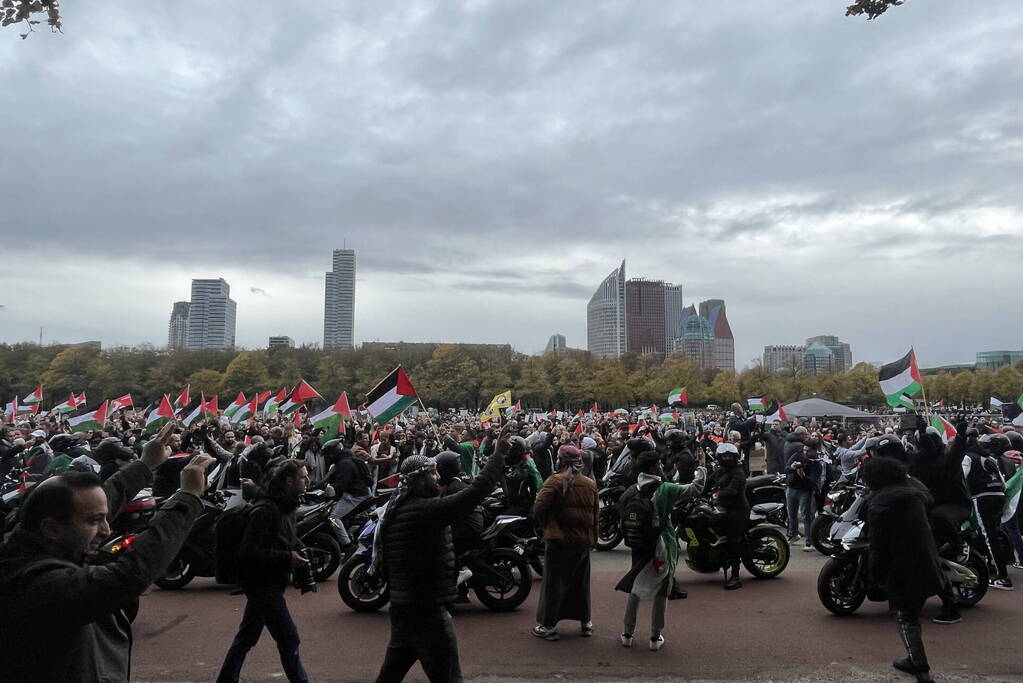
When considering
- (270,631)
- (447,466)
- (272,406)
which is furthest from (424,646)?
(272,406)

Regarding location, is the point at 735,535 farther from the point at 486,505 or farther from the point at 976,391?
the point at 976,391

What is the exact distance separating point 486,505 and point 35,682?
6825 millimetres

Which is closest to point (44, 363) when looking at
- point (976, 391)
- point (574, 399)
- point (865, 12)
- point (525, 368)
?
point (525, 368)

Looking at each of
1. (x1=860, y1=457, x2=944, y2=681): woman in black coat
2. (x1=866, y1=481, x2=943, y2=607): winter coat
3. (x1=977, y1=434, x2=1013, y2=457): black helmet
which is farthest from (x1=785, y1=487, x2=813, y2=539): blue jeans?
(x1=866, y1=481, x2=943, y2=607): winter coat

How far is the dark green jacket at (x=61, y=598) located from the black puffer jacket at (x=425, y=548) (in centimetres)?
178

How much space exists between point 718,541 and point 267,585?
210 inches

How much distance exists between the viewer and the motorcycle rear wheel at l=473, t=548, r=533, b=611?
7.06 m

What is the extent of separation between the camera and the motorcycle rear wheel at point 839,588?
673 centimetres

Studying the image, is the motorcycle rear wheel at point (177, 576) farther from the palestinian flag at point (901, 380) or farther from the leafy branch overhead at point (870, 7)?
the palestinian flag at point (901, 380)

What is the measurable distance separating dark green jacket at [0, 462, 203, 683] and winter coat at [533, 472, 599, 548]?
4.22 meters

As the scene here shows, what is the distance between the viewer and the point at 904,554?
5.07m

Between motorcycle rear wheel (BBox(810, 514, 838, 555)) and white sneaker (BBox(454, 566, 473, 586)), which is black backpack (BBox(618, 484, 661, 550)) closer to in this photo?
white sneaker (BBox(454, 566, 473, 586))

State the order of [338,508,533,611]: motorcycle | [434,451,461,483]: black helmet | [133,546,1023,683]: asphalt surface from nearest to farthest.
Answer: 1. [434,451,461,483]: black helmet
2. [133,546,1023,683]: asphalt surface
3. [338,508,533,611]: motorcycle

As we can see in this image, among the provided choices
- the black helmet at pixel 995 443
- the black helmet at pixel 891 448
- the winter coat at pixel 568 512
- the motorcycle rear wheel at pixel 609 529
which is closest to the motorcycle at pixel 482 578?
the winter coat at pixel 568 512
